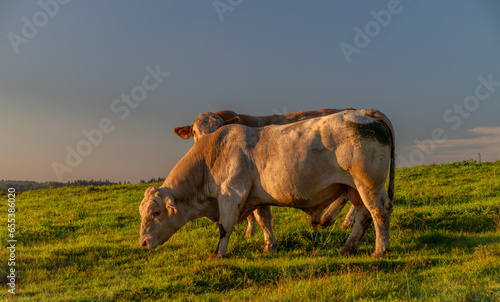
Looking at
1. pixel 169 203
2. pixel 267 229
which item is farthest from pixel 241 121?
pixel 169 203

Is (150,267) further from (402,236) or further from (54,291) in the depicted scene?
(402,236)

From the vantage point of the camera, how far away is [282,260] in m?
8.70

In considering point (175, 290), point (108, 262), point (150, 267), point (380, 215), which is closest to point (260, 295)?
point (175, 290)

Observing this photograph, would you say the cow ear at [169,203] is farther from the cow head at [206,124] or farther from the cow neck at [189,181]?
the cow head at [206,124]

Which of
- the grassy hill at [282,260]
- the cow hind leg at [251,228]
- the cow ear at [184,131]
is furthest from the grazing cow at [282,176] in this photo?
the cow ear at [184,131]

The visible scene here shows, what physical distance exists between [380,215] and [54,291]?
6.45m

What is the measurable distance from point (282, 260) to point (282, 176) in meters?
1.64

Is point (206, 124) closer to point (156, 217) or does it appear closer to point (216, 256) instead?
point (156, 217)

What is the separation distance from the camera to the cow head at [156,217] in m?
9.41

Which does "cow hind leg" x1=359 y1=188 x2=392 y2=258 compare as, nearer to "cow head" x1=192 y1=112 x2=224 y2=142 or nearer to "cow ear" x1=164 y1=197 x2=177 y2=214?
"cow ear" x1=164 y1=197 x2=177 y2=214

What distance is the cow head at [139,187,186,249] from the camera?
30.9 feet

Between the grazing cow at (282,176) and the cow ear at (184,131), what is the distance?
2.51m

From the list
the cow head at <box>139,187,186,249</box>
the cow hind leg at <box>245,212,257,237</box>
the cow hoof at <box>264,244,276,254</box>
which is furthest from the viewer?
the cow hind leg at <box>245,212,257,237</box>

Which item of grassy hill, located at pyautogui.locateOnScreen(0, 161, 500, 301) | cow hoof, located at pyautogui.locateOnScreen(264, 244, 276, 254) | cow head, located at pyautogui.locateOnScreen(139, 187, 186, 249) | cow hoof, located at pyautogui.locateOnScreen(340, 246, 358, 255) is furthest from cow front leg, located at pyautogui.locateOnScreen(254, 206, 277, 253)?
cow head, located at pyautogui.locateOnScreen(139, 187, 186, 249)
